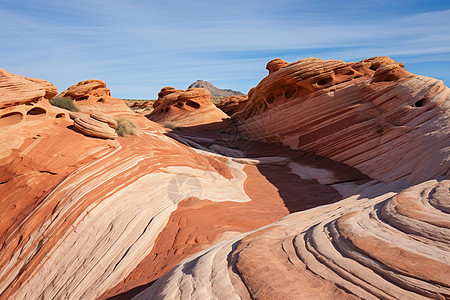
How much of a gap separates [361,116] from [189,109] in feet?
44.0

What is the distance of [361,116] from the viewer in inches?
545

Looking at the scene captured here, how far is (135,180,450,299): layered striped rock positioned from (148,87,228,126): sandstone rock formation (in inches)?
734

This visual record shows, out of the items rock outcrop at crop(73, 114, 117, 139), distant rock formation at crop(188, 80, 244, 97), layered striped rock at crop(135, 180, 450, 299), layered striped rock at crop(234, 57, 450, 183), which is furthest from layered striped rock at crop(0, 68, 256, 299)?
distant rock formation at crop(188, 80, 244, 97)

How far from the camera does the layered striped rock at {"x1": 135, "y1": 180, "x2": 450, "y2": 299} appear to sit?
277 cm

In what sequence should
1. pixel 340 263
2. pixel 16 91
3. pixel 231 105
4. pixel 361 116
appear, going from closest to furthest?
pixel 340 263
pixel 16 91
pixel 361 116
pixel 231 105

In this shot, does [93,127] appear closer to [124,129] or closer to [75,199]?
[124,129]

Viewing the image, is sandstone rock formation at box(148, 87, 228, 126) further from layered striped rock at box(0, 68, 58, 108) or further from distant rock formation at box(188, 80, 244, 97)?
distant rock formation at box(188, 80, 244, 97)

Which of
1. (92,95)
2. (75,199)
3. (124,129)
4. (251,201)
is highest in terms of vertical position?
(124,129)

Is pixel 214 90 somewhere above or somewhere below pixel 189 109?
below

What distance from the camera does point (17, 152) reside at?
8.01m

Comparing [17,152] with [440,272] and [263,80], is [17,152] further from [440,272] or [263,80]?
[263,80]

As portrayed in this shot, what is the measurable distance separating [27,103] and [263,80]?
492 inches

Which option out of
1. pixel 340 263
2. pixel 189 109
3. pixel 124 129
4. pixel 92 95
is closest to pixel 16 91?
pixel 124 129

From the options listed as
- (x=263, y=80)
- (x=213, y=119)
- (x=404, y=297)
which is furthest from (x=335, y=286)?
(x=213, y=119)
